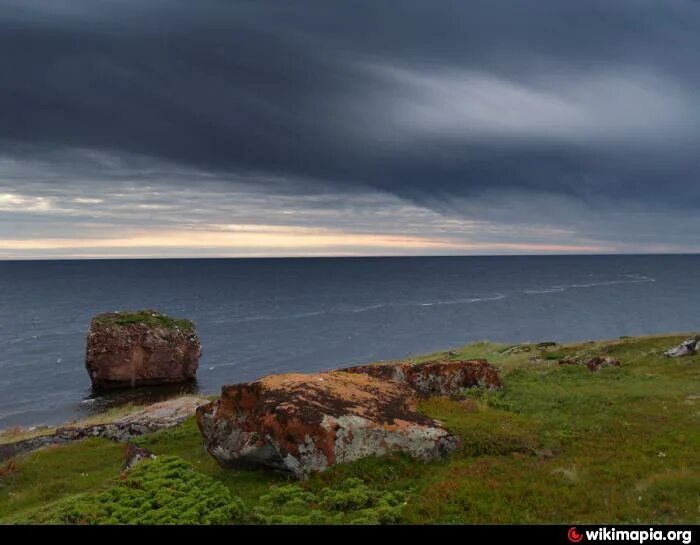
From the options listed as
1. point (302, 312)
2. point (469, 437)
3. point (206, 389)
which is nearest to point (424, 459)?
point (469, 437)

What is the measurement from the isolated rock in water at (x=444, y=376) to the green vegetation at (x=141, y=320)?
53.3 meters

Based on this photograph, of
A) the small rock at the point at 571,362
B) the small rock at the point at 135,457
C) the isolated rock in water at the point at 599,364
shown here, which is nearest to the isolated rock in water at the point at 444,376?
the isolated rock in water at the point at 599,364

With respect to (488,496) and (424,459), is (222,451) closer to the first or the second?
(424,459)

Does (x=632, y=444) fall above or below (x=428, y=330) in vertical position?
above

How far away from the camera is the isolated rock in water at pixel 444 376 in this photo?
27.5 metres

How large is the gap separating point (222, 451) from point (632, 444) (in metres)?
14.0

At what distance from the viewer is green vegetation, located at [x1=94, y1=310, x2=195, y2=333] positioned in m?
72.1

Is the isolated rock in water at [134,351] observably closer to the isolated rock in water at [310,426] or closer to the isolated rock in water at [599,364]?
the isolated rock in water at [599,364]

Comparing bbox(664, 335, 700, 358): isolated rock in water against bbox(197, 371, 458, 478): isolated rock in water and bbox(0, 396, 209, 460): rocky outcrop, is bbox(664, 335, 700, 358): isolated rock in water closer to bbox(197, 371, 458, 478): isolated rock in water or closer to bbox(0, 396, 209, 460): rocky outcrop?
bbox(197, 371, 458, 478): isolated rock in water

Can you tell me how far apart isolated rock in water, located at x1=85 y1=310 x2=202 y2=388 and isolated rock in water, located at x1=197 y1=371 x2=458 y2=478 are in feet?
189
